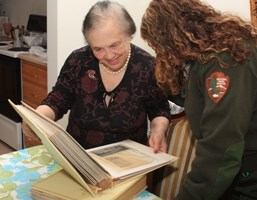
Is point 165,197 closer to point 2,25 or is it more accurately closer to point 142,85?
point 142,85

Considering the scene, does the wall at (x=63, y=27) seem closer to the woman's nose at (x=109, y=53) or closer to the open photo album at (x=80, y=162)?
the woman's nose at (x=109, y=53)

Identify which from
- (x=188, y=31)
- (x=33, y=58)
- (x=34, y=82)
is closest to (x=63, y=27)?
(x=33, y=58)

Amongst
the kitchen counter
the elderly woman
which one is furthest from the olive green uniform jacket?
the kitchen counter

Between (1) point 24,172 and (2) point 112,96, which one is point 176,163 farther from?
(1) point 24,172

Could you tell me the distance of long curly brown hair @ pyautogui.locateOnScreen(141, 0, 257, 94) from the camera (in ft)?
2.88

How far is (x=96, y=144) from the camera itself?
4.57 ft

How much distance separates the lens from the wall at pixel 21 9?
11.5ft

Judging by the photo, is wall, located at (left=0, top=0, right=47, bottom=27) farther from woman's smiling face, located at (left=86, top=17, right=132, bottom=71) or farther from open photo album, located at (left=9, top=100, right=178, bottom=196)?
open photo album, located at (left=9, top=100, right=178, bottom=196)

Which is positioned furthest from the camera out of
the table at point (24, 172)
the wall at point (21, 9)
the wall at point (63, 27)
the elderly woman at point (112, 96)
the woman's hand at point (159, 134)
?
the wall at point (21, 9)

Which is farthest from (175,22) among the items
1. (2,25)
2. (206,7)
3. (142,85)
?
(2,25)

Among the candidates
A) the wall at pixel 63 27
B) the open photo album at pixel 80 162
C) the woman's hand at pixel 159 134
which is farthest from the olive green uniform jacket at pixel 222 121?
the wall at pixel 63 27

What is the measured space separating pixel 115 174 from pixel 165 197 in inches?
24.0

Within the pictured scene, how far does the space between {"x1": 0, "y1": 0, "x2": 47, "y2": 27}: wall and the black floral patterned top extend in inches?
87.7

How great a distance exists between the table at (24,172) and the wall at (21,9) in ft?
8.33
